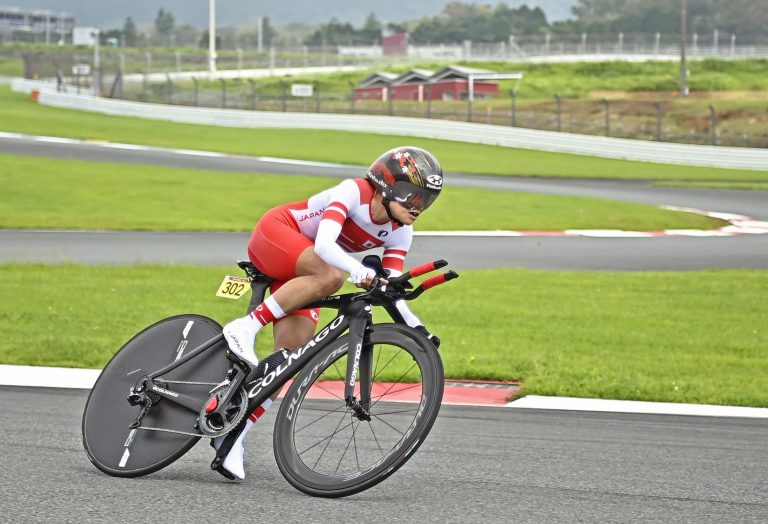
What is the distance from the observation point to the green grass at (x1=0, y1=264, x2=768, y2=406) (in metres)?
10.1

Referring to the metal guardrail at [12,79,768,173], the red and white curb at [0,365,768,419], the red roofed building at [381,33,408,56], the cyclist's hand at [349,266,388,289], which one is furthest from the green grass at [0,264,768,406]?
the red roofed building at [381,33,408,56]

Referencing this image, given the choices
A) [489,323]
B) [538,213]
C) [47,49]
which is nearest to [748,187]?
[538,213]

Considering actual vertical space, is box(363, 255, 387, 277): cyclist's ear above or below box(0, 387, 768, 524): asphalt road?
above

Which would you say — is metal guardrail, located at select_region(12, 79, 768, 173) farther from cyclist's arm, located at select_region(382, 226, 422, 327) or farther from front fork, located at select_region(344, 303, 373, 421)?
front fork, located at select_region(344, 303, 373, 421)

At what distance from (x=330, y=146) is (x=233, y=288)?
4277cm

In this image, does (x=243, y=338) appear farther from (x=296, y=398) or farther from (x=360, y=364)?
(x=360, y=364)

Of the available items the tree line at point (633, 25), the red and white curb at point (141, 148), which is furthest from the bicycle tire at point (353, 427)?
the tree line at point (633, 25)

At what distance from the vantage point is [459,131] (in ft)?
170

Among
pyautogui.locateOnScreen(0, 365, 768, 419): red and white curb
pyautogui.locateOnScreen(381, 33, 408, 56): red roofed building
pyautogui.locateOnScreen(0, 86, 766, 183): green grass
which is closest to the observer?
pyautogui.locateOnScreen(0, 365, 768, 419): red and white curb

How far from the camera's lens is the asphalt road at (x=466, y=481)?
17.2ft

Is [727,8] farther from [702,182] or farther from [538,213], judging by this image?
[538,213]

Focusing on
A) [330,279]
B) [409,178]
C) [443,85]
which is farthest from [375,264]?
Result: [443,85]

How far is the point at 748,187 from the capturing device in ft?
122

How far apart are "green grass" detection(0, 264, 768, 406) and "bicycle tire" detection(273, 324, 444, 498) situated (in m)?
3.87
